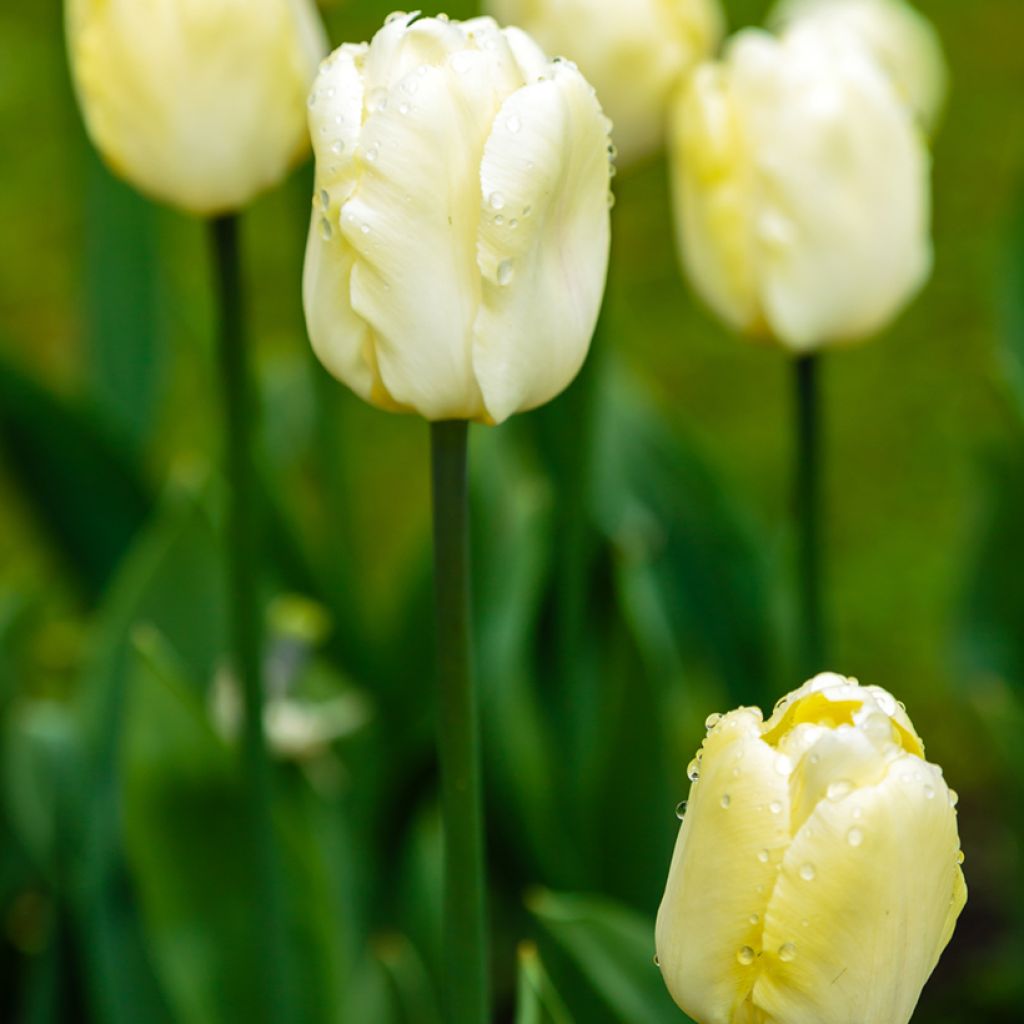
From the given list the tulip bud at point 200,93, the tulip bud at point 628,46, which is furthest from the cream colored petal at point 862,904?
the tulip bud at point 628,46

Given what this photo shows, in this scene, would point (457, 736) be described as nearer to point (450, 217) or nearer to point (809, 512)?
point (450, 217)

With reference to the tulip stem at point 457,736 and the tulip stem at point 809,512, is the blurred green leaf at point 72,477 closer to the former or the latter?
the tulip stem at point 809,512

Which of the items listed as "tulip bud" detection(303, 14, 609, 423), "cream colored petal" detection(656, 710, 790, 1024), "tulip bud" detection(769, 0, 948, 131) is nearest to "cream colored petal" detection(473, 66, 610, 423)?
"tulip bud" detection(303, 14, 609, 423)

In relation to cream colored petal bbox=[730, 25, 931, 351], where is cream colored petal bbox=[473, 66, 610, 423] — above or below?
above

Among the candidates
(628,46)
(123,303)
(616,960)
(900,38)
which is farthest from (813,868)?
(123,303)

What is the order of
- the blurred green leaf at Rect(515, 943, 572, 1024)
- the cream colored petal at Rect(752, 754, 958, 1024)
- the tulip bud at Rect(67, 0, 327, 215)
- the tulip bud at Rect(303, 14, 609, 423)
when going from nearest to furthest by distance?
the cream colored petal at Rect(752, 754, 958, 1024) < the tulip bud at Rect(303, 14, 609, 423) < the blurred green leaf at Rect(515, 943, 572, 1024) < the tulip bud at Rect(67, 0, 327, 215)

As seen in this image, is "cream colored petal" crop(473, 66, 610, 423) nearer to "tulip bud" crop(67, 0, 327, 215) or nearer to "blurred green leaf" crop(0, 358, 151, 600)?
"tulip bud" crop(67, 0, 327, 215)

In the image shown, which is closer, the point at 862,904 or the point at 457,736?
the point at 862,904
